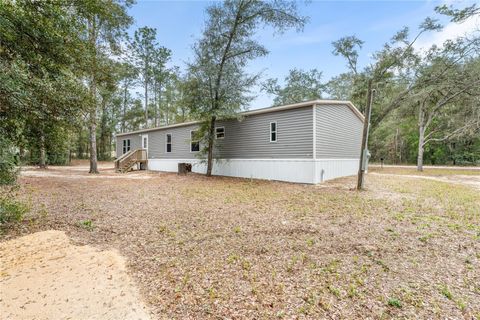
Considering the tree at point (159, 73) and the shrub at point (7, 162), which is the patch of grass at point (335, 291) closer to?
the shrub at point (7, 162)

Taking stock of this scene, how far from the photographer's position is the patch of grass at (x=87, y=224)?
4.55 meters

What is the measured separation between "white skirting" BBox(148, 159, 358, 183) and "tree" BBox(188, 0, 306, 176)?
2.85m

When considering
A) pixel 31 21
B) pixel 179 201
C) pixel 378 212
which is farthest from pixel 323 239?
pixel 31 21

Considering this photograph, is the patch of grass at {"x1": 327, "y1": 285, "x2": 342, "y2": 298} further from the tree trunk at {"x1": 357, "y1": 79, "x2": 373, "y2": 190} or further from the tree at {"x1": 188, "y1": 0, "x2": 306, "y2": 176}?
the tree at {"x1": 188, "y1": 0, "x2": 306, "y2": 176}

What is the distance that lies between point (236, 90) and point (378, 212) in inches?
330

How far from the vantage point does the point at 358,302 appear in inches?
94.5

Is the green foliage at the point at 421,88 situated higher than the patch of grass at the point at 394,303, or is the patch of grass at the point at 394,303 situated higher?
the green foliage at the point at 421,88

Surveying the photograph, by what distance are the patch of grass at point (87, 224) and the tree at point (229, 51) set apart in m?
7.54

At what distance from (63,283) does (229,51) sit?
11.3 metres

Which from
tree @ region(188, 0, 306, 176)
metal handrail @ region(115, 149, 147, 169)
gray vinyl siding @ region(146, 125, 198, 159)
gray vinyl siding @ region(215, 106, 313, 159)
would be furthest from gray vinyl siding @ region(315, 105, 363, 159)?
metal handrail @ region(115, 149, 147, 169)

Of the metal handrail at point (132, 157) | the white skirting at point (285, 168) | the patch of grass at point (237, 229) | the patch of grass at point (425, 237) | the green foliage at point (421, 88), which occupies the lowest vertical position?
the patch of grass at point (425, 237)

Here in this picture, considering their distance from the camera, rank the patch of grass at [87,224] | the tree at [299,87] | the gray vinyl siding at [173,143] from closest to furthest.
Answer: the patch of grass at [87,224] → the gray vinyl siding at [173,143] → the tree at [299,87]

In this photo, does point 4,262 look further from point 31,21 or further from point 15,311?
point 31,21

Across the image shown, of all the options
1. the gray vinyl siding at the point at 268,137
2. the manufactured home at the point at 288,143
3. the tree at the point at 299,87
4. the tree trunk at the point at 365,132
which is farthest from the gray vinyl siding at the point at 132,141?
the tree trunk at the point at 365,132
